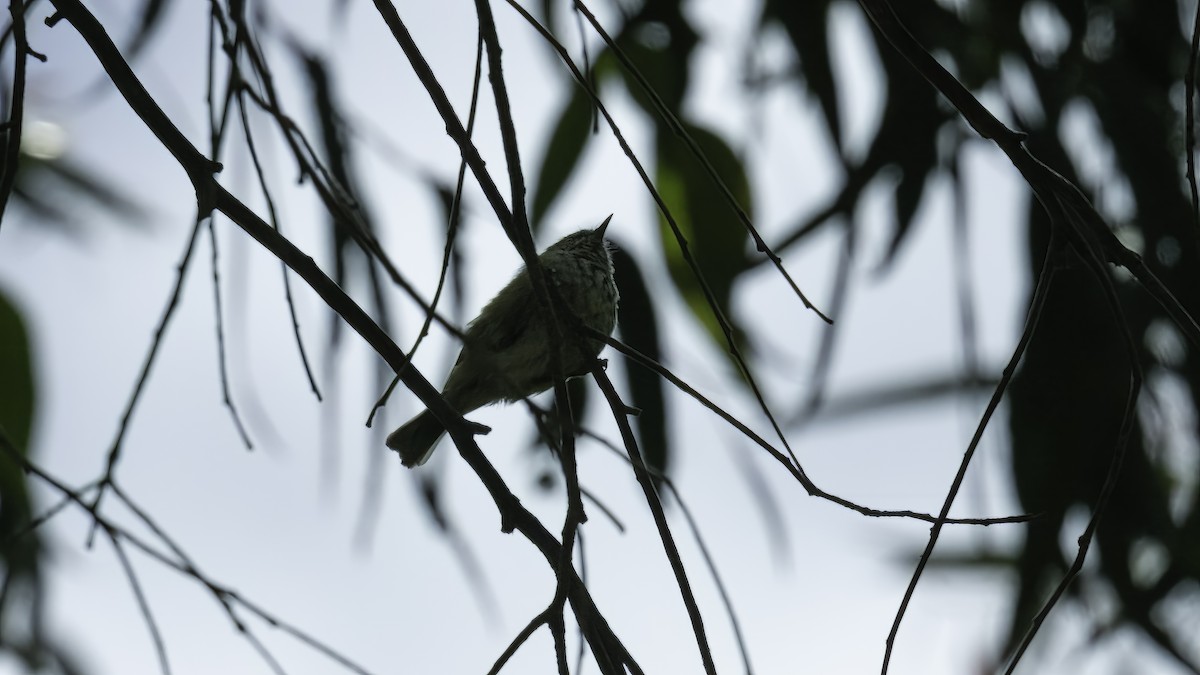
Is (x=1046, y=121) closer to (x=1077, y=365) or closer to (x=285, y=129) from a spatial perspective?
(x=1077, y=365)

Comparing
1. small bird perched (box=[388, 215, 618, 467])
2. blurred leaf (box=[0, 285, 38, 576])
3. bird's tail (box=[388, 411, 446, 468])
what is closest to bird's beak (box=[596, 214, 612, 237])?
small bird perched (box=[388, 215, 618, 467])

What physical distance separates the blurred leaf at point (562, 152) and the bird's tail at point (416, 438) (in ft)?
1.66

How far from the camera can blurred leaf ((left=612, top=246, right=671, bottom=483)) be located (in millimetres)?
2621

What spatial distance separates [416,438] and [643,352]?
0.55 meters

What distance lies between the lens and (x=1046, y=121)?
279 centimetres

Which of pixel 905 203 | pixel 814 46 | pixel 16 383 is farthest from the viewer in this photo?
pixel 814 46

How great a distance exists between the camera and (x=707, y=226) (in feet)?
9.30

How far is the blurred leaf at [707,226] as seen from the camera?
272 centimetres

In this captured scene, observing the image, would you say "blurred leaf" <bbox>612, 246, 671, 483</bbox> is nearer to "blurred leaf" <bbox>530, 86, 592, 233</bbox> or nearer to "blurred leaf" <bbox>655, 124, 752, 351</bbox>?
"blurred leaf" <bbox>655, 124, 752, 351</bbox>

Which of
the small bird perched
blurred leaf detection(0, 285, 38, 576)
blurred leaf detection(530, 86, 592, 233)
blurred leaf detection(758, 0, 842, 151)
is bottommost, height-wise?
blurred leaf detection(0, 285, 38, 576)

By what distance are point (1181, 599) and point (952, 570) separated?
105 cm

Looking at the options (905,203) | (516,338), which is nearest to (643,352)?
(516,338)

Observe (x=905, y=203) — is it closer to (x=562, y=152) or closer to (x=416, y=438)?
(x=562, y=152)

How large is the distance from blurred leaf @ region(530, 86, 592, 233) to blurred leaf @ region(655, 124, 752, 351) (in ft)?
0.76
